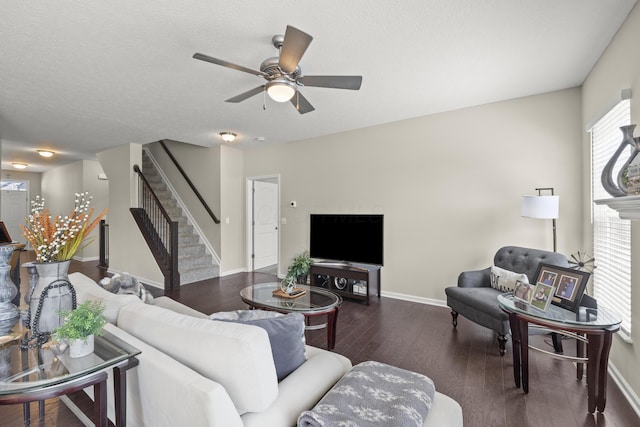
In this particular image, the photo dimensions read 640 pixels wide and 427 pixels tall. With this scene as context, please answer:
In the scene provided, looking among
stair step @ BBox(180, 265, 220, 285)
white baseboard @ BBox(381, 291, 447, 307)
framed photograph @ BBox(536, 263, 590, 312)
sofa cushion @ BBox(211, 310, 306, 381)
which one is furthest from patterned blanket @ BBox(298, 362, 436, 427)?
stair step @ BBox(180, 265, 220, 285)

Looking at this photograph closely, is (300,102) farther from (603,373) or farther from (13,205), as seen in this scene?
(13,205)

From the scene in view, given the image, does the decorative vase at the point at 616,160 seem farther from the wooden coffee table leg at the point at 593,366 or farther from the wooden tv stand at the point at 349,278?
the wooden tv stand at the point at 349,278

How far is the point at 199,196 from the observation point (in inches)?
235

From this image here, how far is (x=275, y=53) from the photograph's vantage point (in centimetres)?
240

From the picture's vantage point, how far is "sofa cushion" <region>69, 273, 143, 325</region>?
67.2 inches

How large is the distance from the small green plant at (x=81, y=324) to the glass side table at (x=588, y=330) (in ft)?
8.35

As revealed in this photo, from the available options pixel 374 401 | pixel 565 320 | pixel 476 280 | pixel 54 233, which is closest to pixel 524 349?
pixel 565 320

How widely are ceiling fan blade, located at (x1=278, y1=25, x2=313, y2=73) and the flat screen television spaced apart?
2.67 m

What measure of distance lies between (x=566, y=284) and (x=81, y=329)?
9.57 ft

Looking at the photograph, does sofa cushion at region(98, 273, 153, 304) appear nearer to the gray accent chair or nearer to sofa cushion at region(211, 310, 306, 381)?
sofa cushion at region(211, 310, 306, 381)

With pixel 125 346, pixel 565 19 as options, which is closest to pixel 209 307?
pixel 125 346

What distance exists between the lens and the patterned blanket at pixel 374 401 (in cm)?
109

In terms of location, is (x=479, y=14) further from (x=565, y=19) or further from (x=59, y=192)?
(x=59, y=192)

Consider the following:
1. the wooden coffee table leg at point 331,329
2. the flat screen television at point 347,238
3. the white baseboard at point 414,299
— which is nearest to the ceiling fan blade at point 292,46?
the wooden coffee table leg at point 331,329
